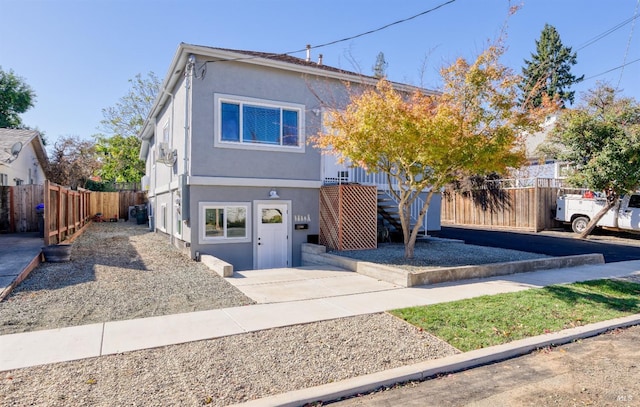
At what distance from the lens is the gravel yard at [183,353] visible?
361 cm

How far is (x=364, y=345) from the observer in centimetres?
486

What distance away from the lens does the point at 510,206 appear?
806 inches

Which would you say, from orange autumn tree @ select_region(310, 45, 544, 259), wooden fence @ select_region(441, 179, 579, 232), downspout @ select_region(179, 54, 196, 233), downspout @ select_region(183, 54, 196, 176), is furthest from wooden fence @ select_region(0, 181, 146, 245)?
wooden fence @ select_region(441, 179, 579, 232)

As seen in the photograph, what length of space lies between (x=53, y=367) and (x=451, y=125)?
7.52m

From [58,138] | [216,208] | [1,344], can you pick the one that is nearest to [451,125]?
[216,208]

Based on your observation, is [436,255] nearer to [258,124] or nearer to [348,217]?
[348,217]

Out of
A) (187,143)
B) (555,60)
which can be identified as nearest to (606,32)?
(187,143)

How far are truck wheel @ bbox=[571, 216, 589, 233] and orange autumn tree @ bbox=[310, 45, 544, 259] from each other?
11135 millimetres

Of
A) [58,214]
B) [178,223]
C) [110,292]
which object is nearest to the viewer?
[110,292]

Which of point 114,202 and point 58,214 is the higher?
point 114,202

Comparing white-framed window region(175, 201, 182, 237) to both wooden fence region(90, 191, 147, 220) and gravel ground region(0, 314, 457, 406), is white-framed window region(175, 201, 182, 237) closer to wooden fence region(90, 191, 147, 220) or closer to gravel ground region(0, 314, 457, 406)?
gravel ground region(0, 314, 457, 406)

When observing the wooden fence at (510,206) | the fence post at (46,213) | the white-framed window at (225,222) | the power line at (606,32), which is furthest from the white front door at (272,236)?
the wooden fence at (510,206)

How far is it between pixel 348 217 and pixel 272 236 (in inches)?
92.0

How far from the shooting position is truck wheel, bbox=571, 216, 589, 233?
57.4ft
